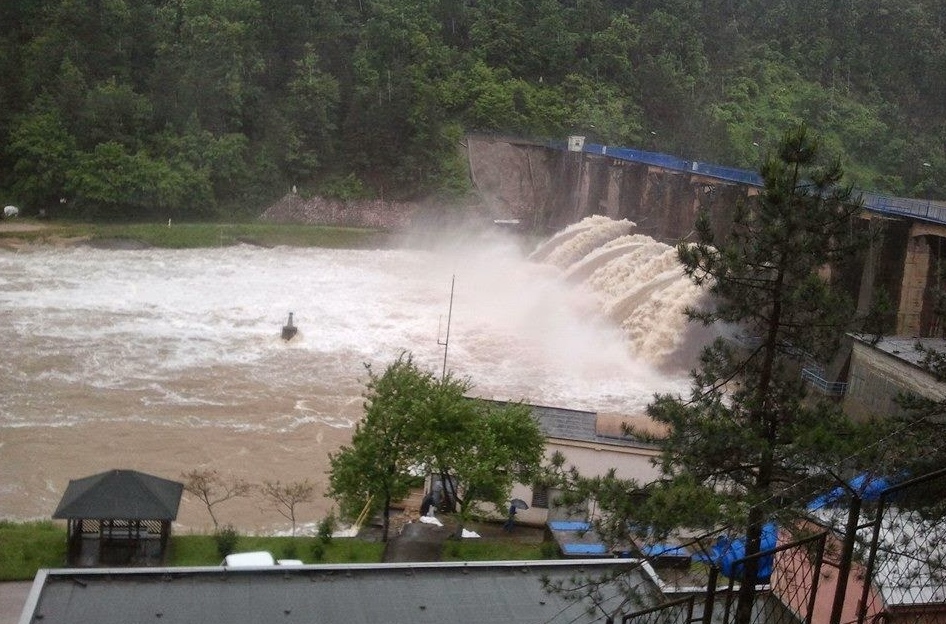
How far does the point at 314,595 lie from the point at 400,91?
35.4m

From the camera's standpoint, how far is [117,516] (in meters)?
12.0

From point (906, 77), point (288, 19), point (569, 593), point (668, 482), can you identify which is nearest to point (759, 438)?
point (668, 482)

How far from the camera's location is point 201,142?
133 ft

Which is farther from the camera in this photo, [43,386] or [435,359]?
[435,359]

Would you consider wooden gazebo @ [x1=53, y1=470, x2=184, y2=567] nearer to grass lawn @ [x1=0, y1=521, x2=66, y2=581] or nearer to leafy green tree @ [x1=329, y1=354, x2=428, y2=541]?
grass lawn @ [x1=0, y1=521, x2=66, y2=581]

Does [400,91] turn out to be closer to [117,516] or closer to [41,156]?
[41,156]

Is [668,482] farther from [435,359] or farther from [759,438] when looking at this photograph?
[435,359]

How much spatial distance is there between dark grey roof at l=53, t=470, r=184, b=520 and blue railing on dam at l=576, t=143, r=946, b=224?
9562mm

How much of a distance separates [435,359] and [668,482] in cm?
1451

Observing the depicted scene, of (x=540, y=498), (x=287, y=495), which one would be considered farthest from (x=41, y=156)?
(x=540, y=498)

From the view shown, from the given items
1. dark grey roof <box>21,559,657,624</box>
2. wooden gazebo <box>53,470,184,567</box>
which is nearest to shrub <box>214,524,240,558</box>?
wooden gazebo <box>53,470,184,567</box>

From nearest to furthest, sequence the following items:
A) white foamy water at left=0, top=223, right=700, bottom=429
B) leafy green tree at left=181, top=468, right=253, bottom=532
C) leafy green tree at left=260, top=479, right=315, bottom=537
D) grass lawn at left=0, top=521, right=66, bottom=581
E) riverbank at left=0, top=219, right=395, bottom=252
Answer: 1. grass lawn at left=0, top=521, right=66, bottom=581
2. leafy green tree at left=181, top=468, right=253, bottom=532
3. leafy green tree at left=260, top=479, right=315, bottom=537
4. white foamy water at left=0, top=223, right=700, bottom=429
5. riverbank at left=0, top=219, right=395, bottom=252

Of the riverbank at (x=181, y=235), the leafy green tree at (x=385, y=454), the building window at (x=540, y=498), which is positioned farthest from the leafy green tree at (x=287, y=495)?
the riverbank at (x=181, y=235)

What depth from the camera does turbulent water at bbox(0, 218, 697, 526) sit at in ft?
56.4
